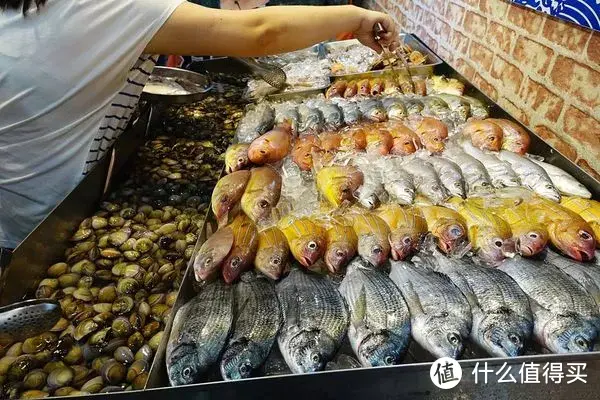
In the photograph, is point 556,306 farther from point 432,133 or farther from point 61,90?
point 61,90

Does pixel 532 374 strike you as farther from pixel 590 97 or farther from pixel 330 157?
pixel 590 97

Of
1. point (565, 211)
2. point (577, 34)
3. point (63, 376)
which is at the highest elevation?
point (577, 34)

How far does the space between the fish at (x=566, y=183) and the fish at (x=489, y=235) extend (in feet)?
1.57

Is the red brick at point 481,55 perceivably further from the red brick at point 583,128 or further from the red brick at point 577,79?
the red brick at point 583,128

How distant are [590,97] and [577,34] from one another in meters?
0.35

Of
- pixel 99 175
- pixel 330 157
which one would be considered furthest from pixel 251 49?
pixel 99 175

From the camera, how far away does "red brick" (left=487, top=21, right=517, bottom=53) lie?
292 cm

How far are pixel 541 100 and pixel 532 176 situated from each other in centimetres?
90

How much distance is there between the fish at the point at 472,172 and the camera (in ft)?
6.56

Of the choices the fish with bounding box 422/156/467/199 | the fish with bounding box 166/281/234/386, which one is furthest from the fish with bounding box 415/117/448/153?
the fish with bounding box 166/281/234/386

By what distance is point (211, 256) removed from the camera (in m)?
1.55

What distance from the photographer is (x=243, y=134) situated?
2.49 meters

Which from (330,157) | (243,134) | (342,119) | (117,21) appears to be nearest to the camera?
(117,21)

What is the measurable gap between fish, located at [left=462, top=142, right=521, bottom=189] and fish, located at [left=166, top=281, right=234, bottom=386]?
137 cm
